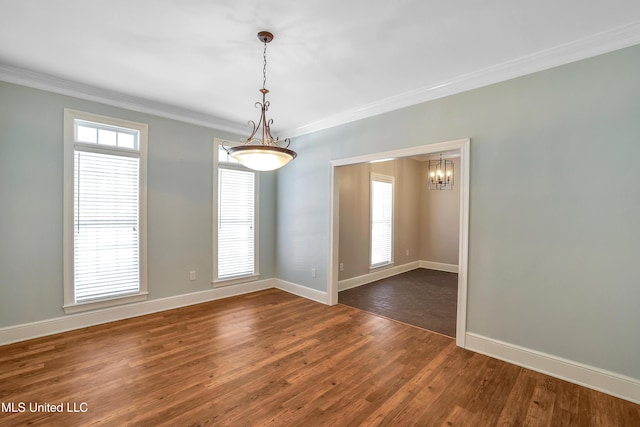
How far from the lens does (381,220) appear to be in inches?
235

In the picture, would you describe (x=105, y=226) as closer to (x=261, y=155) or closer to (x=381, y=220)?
(x=261, y=155)

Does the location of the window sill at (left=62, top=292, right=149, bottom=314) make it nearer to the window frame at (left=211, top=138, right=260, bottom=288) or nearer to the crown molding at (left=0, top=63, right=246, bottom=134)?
the window frame at (left=211, top=138, right=260, bottom=288)

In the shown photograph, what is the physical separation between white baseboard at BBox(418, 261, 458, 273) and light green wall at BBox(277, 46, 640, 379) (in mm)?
4055

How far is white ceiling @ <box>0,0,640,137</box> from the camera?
1.99m

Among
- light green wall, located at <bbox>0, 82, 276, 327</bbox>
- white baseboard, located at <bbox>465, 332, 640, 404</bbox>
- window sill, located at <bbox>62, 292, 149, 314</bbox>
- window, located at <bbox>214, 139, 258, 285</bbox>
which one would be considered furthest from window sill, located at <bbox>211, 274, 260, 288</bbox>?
white baseboard, located at <bbox>465, 332, 640, 404</bbox>

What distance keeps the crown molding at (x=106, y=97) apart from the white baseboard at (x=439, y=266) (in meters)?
5.43

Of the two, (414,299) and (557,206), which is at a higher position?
(557,206)

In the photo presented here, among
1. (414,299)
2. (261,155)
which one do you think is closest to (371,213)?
(414,299)

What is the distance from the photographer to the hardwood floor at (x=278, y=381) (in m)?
1.95

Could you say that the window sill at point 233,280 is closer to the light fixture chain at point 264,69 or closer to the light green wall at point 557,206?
the light fixture chain at point 264,69

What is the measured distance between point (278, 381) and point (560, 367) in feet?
7.82

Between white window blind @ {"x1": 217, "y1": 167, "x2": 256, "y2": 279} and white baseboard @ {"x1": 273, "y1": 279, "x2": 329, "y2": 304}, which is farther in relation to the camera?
white window blind @ {"x1": 217, "y1": 167, "x2": 256, "y2": 279}

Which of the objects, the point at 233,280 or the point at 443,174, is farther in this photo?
the point at 443,174

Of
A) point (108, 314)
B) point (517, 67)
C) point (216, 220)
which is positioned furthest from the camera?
point (216, 220)
